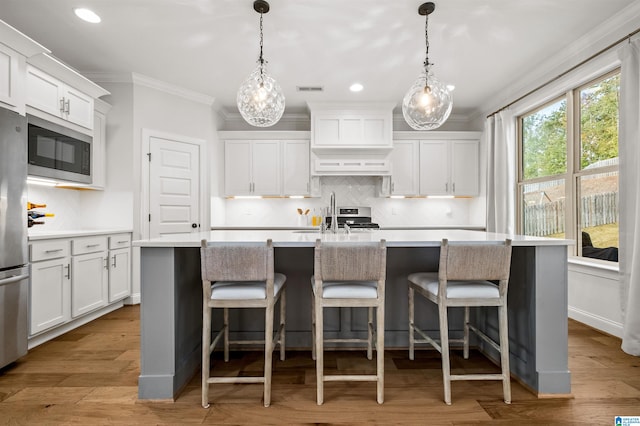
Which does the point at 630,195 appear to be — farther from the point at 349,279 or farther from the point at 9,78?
the point at 9,78

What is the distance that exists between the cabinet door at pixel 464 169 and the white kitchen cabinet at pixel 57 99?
483 centimetres

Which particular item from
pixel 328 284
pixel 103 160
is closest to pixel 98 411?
pixel 328 284

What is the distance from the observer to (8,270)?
2.25 m

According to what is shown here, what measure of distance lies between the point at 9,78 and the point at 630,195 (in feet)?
15.6

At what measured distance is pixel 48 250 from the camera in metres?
2.70

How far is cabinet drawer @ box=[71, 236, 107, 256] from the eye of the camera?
9.80 feet

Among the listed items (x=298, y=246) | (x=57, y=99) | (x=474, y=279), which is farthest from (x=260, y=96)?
(x=57, y=99)

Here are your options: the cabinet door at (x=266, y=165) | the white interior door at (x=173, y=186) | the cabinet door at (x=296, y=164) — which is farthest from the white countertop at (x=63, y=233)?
the cabinet door at (x=296, y=164)

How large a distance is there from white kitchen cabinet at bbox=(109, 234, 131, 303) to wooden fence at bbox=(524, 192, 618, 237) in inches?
190

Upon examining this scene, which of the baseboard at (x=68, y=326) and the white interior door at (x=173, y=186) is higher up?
the white interior door at (x=173, y=186)

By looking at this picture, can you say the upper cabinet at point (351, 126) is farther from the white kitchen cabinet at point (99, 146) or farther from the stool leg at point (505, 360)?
the stool leg at point (505, 360)

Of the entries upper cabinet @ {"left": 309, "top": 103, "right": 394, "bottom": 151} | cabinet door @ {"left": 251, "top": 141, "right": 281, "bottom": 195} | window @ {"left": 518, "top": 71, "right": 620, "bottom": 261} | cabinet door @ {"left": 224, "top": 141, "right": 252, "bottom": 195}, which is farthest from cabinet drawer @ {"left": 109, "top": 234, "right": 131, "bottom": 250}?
window @ {"left": 518, "top": 71, "right": 620, "bottom": 261}

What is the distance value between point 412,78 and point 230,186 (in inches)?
119

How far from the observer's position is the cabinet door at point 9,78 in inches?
91.0
